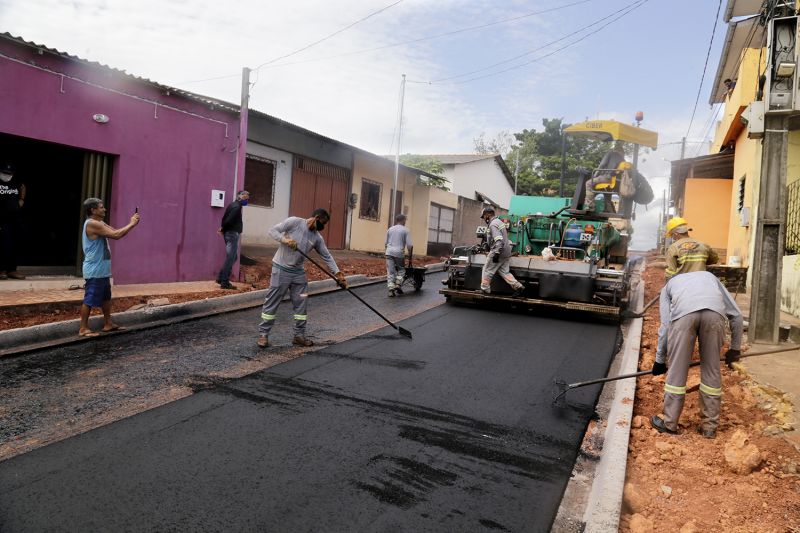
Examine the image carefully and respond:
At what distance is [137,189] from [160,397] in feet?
19.5

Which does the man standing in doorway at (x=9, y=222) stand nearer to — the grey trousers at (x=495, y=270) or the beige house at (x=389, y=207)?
the grey trousers at (x=495, y=270)

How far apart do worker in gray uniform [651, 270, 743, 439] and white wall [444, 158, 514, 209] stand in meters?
26.0

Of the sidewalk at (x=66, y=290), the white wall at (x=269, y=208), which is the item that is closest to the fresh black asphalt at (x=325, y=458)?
the sidewalk at (x=66, y=290)

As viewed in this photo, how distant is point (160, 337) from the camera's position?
6699 mm

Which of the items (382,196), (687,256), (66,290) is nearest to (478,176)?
(382,196)

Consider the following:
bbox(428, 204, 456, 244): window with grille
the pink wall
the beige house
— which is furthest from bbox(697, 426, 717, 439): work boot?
bbox(428, 204, 456, 244): window with grille

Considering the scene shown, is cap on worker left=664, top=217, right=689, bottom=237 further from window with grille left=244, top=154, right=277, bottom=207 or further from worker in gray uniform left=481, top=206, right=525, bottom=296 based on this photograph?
window with grille left=244, top=154, right=277, bottom=207

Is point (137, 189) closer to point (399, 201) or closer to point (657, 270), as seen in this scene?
point (399, 201)

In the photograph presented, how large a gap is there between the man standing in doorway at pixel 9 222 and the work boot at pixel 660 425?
842cm

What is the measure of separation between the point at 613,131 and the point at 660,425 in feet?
35.4

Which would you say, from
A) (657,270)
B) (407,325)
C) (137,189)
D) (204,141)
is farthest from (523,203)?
(657,270)

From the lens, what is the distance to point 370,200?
64.1ft

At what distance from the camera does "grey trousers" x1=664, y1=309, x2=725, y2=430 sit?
4.38 m

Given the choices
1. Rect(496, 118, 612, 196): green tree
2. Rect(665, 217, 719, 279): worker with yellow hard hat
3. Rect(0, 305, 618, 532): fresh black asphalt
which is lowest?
Rect(0, 305, 618, 532): fresh black asphalt
